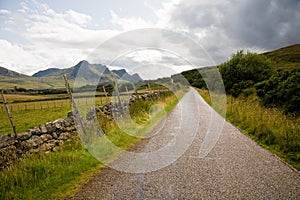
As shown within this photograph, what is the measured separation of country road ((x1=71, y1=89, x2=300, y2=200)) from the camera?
455cm

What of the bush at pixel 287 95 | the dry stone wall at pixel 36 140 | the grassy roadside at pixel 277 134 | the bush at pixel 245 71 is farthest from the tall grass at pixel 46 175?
the bush at pixel 245 71

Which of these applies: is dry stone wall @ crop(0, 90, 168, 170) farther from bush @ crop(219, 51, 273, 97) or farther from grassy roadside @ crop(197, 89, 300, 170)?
bush @ crop(219, 51, 273, 97)

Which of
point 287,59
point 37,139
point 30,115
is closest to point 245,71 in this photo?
point 30,115

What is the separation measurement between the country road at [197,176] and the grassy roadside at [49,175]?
0.38m

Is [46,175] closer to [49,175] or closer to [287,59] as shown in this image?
[49,175]

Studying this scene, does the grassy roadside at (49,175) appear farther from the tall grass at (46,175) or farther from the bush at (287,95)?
the bush at (287,95)

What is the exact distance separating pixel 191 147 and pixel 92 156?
327 centimetres

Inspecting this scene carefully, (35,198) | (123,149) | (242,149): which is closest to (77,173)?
(35,198)

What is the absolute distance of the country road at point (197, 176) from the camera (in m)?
4.55

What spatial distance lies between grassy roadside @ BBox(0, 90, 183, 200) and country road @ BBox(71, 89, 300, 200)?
0.38 meters

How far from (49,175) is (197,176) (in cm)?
334

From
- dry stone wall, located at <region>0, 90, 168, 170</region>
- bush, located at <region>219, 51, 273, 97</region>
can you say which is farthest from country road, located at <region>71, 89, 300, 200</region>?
bush, located at <region>219, 51, 273, 97</region>

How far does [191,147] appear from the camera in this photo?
8.08 metres

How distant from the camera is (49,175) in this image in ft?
17.7
